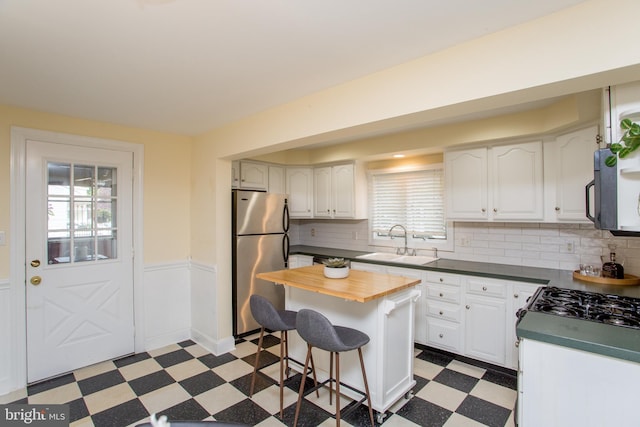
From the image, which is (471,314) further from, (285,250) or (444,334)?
(285,250)

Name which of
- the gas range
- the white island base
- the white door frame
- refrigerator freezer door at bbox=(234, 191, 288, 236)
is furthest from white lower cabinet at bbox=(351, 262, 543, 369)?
the white door frame

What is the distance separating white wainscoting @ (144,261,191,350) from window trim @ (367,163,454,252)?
2437 mm

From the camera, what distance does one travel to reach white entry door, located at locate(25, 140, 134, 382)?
2764mm

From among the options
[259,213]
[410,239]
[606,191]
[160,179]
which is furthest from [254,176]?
[606,191]

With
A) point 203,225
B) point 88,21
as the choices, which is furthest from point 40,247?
point 88,21

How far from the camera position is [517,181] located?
9.71ft

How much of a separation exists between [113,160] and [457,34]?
3.25 m

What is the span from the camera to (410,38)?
A: 160 cm

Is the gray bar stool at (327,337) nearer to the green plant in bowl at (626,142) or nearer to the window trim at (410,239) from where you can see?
the green plant in bowl at (626,142)

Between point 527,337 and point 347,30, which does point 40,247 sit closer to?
point 347,30

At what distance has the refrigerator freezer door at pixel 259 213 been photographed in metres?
3.58

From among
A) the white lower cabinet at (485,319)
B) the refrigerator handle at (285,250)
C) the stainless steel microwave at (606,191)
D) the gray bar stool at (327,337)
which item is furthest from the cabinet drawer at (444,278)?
the refrigerator handle at (285,250)

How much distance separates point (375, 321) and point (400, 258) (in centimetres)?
164

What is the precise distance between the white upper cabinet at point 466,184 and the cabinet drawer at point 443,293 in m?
0.75
